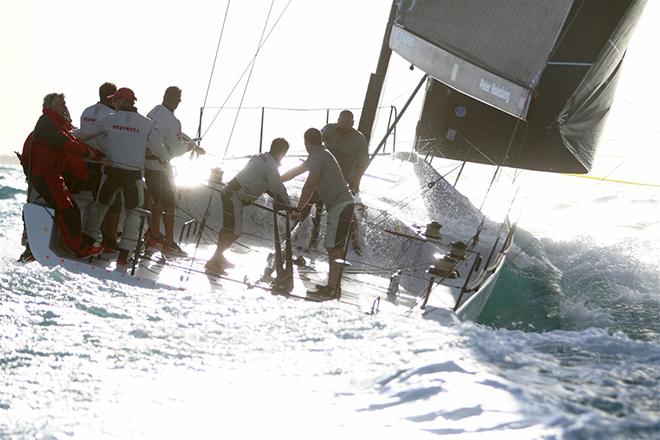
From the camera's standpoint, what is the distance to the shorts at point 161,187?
8.46 meters

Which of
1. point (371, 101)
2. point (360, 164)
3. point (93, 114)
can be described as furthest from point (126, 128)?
point (371, 101)

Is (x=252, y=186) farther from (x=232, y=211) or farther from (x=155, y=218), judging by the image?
(x=155, y=218)

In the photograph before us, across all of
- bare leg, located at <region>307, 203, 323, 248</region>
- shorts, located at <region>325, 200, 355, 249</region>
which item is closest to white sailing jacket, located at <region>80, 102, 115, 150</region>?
shorts, located at <region>325, 200, 355, 249</region>

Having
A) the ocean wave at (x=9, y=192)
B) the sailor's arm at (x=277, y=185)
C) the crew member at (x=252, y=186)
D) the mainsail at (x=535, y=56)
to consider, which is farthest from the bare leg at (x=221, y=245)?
the ocean wave at (x=9, y=192)

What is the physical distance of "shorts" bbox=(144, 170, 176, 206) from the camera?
8.46 metres

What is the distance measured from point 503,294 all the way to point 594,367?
5.95 metres

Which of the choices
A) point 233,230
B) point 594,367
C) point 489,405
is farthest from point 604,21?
point 489,405

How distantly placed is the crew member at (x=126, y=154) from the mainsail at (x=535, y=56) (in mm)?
3751

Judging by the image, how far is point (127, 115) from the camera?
7.93m

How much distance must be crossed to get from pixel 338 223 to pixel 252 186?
732 millimetres

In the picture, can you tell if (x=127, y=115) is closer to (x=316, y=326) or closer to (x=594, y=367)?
(x=316, y=326)

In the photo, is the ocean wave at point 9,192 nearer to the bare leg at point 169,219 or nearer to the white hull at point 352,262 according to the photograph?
the white hull at point 352,262

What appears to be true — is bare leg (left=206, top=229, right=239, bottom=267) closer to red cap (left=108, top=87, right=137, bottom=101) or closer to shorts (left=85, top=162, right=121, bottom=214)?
shorts (left=85, top=162, right=121, bottom=214)

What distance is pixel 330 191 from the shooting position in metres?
7.93
